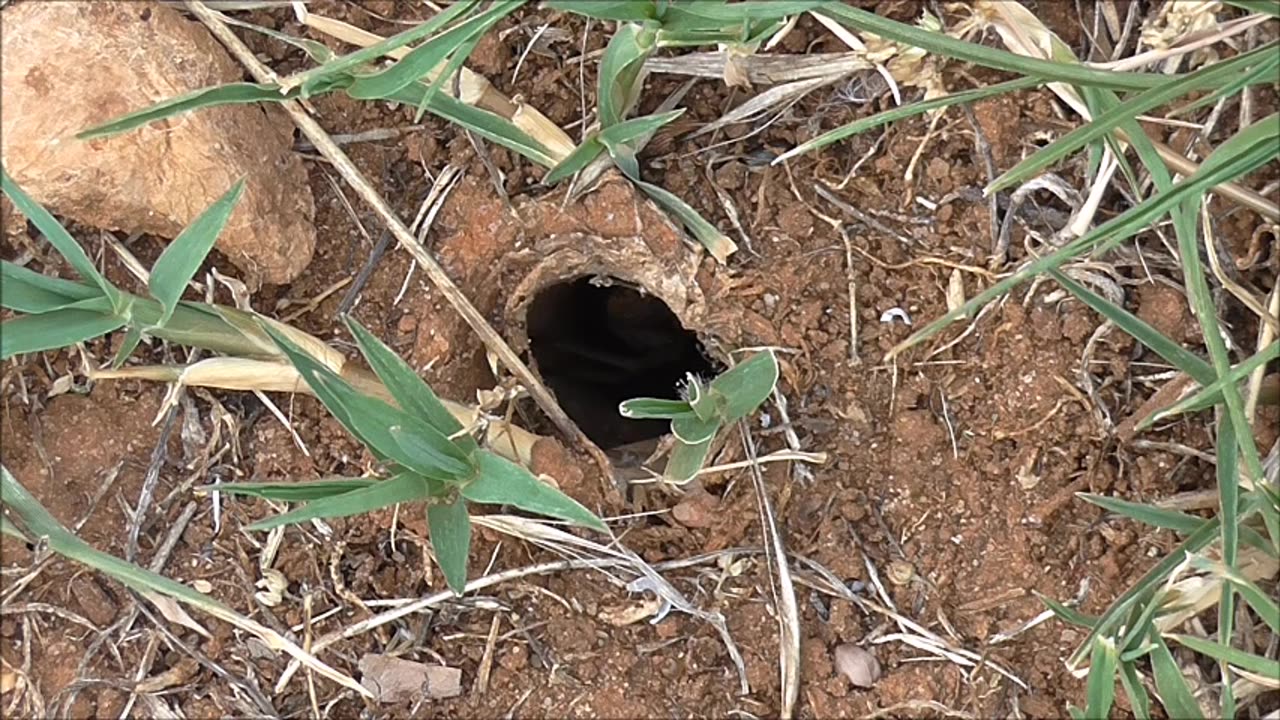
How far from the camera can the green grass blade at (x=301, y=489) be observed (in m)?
1.47

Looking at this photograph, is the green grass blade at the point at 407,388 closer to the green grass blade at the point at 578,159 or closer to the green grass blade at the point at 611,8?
the green grass blade at the point at 578,159

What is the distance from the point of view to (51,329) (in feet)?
4.82

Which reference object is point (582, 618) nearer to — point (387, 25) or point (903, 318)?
point (903, 318)

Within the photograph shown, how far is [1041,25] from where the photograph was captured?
1.65 meters

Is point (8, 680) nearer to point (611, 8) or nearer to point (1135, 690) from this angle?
point (611, 8)

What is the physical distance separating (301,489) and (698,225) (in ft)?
2.23

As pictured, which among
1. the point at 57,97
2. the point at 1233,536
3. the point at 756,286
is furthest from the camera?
the point at 756,286

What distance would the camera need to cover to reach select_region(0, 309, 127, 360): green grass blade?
4.67 feet

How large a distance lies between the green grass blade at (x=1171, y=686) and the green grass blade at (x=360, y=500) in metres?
0.98

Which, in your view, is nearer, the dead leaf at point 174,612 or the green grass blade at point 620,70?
the green grass blade at point 620,70

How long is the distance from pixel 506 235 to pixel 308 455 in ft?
1.48

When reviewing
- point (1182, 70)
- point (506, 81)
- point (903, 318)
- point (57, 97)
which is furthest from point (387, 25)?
point (1182, 70)

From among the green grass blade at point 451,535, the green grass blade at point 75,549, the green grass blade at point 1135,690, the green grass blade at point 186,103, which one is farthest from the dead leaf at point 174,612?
the green grass blade at point 1135,690

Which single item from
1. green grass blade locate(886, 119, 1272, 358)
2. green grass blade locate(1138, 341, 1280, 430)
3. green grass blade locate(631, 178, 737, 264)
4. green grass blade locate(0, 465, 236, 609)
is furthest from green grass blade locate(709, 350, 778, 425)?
green grass blade locate(0, 465, 236, 609)
